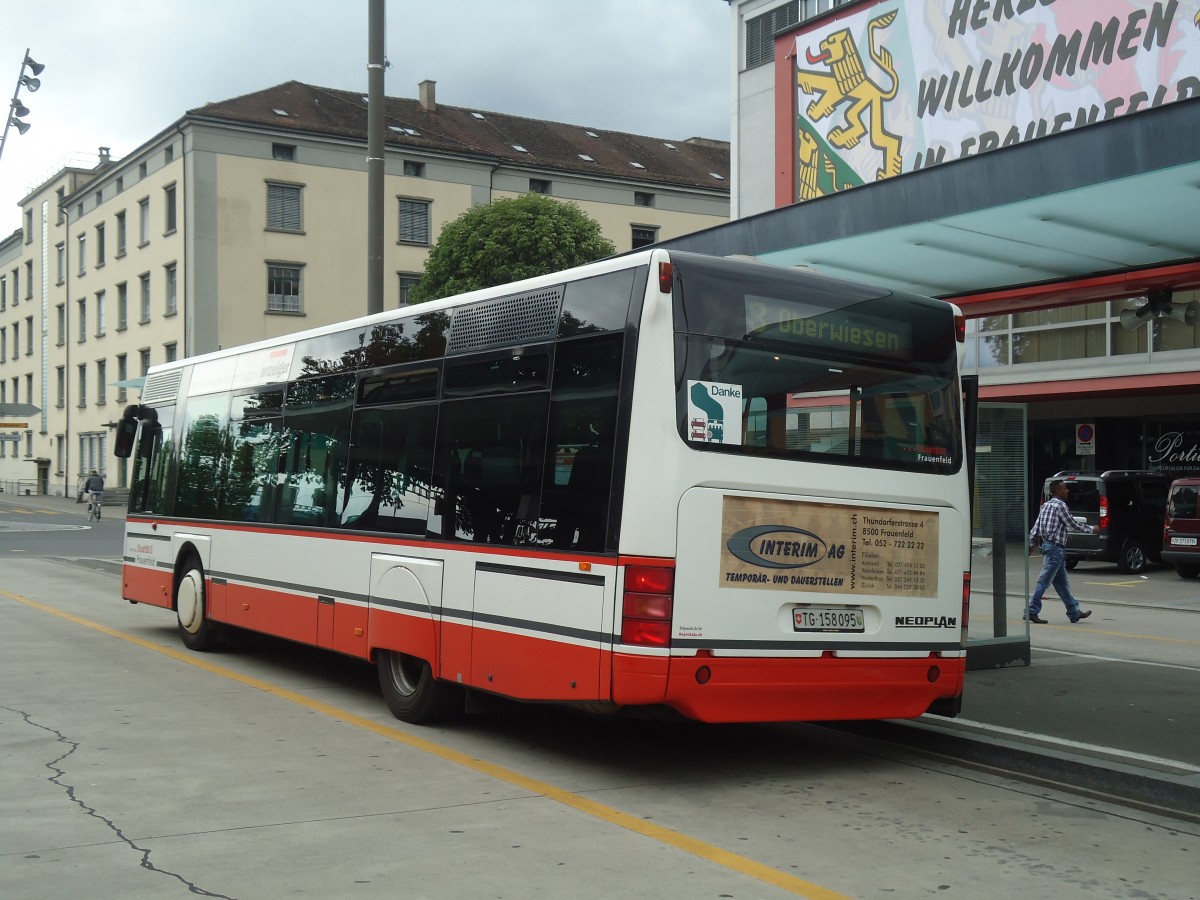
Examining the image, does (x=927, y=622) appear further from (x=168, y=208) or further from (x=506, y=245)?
(x=168, y=208)

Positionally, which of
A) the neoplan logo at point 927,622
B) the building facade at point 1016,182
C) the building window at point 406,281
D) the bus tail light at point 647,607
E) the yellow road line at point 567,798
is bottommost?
the yellow road line at point 567,798

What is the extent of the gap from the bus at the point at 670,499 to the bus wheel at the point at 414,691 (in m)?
0.02

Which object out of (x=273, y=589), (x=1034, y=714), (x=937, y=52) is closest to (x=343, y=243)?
(x=937, y=52)

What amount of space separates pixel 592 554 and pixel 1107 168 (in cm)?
417

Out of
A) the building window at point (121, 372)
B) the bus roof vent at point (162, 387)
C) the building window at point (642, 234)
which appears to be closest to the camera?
the bus roof vent at point (162, 387)

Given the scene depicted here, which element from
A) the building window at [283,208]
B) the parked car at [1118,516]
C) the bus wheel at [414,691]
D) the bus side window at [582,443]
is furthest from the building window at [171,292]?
the bus side window at [582,443]

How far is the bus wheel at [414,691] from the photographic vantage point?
8.58 m

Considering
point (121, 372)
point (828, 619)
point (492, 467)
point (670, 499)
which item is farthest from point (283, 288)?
point (670, 499)

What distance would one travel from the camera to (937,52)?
2494cm

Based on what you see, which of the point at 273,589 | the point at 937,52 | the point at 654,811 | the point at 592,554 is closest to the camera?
the point at 654,811

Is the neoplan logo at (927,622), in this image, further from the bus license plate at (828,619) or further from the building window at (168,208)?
the building window at (168,208)

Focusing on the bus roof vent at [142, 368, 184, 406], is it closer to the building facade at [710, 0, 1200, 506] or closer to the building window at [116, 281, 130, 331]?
the building facade at [710, 0, 1200, 506]

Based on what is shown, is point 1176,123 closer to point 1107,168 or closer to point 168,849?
point 1107,168

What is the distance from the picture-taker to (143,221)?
5553 cm
